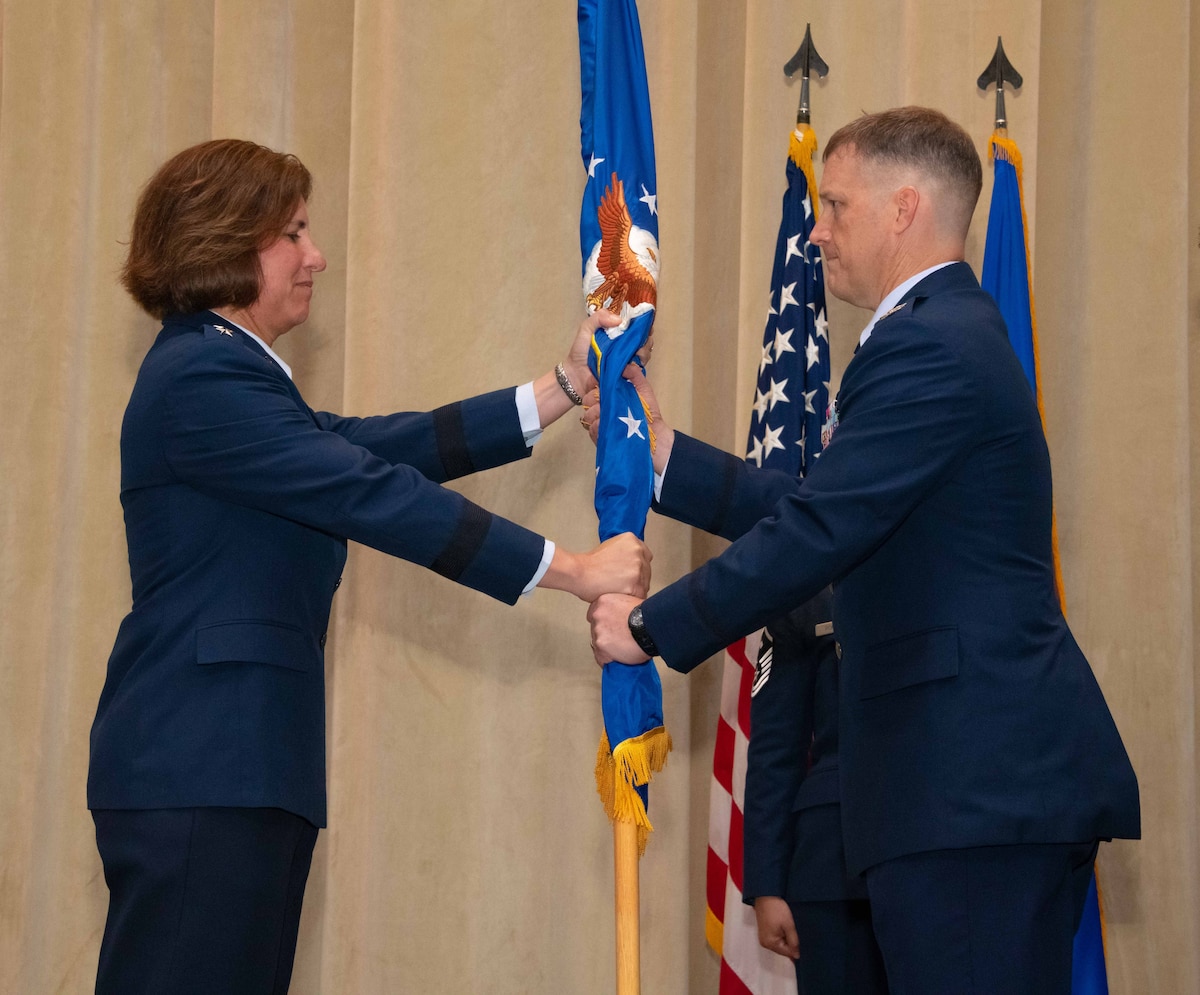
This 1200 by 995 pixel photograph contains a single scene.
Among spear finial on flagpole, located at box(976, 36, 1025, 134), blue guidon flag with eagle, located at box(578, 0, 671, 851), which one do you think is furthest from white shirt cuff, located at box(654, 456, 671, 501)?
spear finial on flagpole, located at box(976, 36, 1025, 134)

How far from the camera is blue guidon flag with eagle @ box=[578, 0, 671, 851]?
226 centimetres

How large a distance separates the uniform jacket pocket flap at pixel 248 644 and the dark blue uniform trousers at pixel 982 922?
1030 millimetres

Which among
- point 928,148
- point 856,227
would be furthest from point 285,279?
point 928,148

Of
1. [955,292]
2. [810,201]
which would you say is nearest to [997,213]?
[810,201]

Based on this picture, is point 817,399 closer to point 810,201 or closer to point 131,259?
point 810,201

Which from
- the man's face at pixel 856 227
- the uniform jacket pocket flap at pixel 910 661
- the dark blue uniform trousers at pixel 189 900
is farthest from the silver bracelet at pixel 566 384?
the dark blue uniform trousers at pixel 189 900

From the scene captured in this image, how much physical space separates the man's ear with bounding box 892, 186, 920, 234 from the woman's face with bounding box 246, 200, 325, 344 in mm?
1117

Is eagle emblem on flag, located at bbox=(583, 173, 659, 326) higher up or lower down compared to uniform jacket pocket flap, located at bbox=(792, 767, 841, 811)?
higher up

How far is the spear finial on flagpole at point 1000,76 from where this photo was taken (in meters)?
3.38

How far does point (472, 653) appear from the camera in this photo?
350 centimetres

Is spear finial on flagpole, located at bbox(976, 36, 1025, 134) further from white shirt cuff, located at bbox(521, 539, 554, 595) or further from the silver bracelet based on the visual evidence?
white shirt cuff, located at bbox(521, 539, 554, 595)

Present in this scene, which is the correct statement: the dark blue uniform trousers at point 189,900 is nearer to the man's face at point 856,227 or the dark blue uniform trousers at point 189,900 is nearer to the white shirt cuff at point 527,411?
the white shirt cuff at point 527,411

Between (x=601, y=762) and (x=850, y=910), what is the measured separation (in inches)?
23.6

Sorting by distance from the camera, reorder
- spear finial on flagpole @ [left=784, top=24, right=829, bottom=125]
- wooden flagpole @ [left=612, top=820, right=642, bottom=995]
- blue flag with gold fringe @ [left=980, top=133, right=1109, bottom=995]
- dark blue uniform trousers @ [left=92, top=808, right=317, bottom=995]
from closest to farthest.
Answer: dark blue uniform trousers @ [left=92, top=808, right=317, bottom=995] → wooden flagpole @ [left=612, top=820, right=642, bottom=995] → blue flag with gold fringe @ [left=980, top=133, right=1109, bottom=995] → spear finial on flagpole @ [left=784, top=24, right=829, bottom=125]
